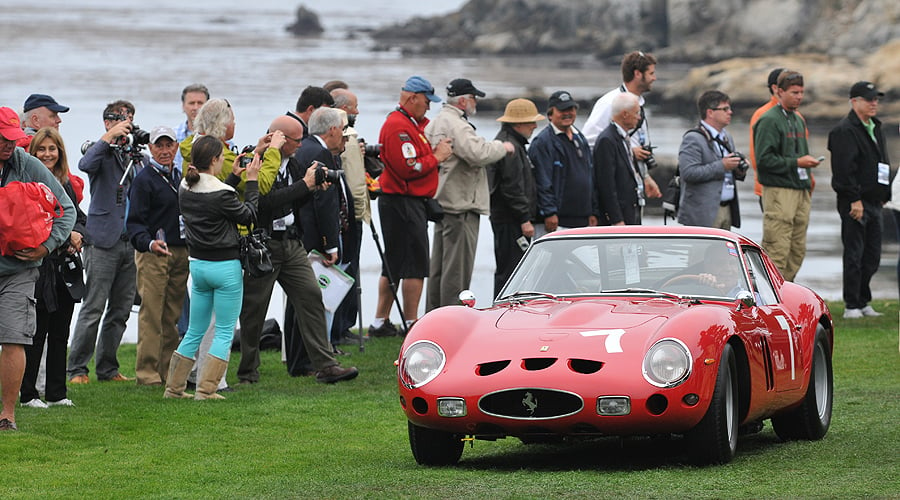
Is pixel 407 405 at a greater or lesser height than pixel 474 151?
lesser

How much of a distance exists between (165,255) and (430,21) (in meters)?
124

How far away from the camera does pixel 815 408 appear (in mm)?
9852

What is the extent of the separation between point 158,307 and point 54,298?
1991 mm

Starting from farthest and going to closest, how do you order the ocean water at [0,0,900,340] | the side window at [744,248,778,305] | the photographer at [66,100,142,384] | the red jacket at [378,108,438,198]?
the ocean water at [0,0,900,340] < the red jacket at [378,108,438,198] < the photographer at [66,100,142,384] < the side window at [744,248,778,305]

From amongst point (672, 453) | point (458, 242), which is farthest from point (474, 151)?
point (672, 453)

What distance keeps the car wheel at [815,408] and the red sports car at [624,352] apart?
12 mm

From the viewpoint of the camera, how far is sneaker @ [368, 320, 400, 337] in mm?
15680

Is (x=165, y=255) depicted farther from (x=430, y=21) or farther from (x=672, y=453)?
(x=430, y=21)

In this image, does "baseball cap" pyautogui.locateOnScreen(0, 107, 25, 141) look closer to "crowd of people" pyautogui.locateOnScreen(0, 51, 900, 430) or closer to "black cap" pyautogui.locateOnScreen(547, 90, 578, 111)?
"crowd of people" pyautogui.locateOnScreen(0, 51, 900, 430)

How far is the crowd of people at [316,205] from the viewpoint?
438 inches

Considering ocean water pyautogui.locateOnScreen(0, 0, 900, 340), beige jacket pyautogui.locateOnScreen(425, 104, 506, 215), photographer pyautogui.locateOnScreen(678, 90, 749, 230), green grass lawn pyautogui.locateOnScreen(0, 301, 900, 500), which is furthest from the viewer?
ocean water pyautogui.locateOnScreen(0, 0, 900, 340)

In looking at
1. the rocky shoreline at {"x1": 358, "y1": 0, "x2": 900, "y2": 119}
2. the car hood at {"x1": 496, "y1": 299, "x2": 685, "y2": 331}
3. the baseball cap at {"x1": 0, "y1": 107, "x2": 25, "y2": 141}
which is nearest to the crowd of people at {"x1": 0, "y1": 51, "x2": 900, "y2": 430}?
the baseball cap at {"x1": 0, "y1": 107, "x2": 25, "y2": 141}

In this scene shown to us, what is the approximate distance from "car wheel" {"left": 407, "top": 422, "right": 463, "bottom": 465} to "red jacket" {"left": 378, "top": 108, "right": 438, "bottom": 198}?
5.84 m

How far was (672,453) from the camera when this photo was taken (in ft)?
30.1
